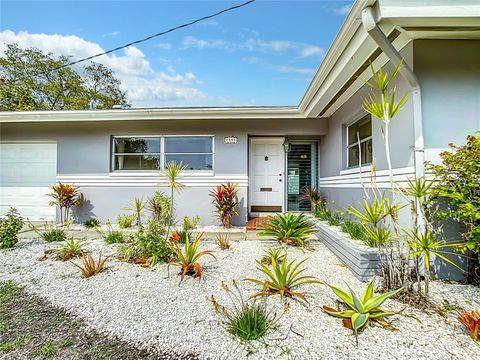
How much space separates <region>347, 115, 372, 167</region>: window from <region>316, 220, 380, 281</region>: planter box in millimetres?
1582

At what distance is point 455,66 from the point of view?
9.93 ft

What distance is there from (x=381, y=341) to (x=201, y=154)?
18.6 feet

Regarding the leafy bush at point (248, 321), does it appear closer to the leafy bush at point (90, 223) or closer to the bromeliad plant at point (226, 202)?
the bromeliad plant at point (226, 202)

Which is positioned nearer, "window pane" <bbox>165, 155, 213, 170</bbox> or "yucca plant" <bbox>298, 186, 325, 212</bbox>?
"window pane" <bbox>165, 155, 213, 170</bbox>

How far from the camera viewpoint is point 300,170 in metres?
7.43

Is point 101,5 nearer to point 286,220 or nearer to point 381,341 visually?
point 286,220

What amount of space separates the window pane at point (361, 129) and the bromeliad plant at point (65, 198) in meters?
7.30

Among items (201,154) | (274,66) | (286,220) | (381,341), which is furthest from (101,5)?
(381,341)

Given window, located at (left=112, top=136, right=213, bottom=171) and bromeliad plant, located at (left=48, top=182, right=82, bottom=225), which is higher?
window, located at (left=112, top=136, right=213, bottom=171)

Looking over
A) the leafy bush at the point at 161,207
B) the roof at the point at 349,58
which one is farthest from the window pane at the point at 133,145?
the leafy bush at the point at 161,207

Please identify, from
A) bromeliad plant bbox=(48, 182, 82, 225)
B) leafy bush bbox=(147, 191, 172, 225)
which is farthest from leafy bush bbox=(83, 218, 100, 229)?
leafy bush bbox=(147, 191, 172, 225)

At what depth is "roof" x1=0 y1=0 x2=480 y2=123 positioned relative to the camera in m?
2.39

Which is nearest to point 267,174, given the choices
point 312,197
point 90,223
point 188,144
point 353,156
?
point 312,197

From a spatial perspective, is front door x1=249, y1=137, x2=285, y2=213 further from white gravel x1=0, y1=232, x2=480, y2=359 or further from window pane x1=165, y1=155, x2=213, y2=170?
white gravel x1=0, y1=232, x2=480, y2=359
